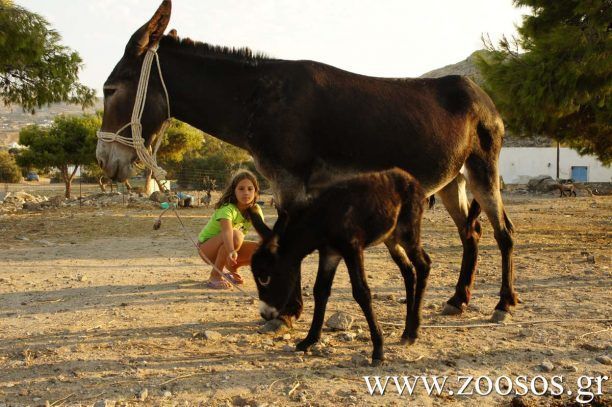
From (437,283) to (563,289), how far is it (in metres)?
1.63

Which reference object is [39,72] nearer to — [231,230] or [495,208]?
[231,230]

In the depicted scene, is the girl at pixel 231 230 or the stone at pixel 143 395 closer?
the stone at pixel 143 395

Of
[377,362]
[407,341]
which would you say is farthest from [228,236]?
[377,362]

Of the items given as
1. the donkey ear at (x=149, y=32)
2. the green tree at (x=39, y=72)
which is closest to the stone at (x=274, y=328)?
the donkey ear at (x=149, y=32)

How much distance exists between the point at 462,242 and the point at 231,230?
2906mm

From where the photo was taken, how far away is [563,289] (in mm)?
6988

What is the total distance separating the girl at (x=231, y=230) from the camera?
22.8ft

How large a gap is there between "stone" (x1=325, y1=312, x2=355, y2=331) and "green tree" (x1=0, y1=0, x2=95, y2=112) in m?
11.6

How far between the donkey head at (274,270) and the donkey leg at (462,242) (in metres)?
2.12

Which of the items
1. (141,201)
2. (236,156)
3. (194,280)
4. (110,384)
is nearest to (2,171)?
(236,156)

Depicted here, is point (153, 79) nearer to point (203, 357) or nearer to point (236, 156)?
point (203, 357)

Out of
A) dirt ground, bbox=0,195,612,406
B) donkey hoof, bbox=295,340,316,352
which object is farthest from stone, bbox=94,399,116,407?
donkey hoof, bbox=295,340,316,352

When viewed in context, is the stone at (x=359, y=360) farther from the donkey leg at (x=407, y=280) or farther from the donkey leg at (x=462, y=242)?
the donkey leg at (x=462, y=242)

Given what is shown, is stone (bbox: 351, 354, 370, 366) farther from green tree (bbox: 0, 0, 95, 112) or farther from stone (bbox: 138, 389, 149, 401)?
green tree (bbox: 0, 0, 95, 112)
